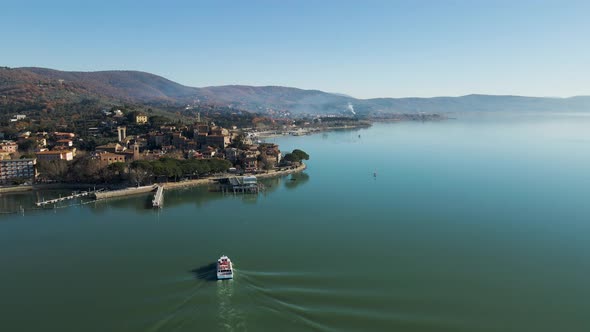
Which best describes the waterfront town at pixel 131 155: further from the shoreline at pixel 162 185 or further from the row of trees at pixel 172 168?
the shoreline at pixel 162 185

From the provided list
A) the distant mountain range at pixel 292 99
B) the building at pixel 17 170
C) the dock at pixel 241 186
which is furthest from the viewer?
the distant mountain range at pixel 292 99

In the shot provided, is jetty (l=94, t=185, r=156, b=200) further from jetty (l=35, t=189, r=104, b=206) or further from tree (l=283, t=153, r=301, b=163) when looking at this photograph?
tree (l=283, t=153, r=301, b=163)

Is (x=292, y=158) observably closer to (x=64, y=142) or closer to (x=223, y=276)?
(x=64, y=142)

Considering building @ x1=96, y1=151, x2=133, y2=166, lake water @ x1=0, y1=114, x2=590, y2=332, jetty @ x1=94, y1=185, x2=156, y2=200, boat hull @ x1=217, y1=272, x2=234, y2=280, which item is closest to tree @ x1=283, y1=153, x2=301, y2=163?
lake water @ x1=0, y1=114, x2=590, y2=332

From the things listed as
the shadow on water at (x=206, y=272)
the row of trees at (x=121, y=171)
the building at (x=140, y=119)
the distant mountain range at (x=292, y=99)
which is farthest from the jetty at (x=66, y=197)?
the distant mountain range at (x=292, y=99)

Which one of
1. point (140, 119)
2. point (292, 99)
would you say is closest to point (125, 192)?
point (140, 119)

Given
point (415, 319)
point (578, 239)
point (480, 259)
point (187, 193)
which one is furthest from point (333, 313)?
point (187, 193)
